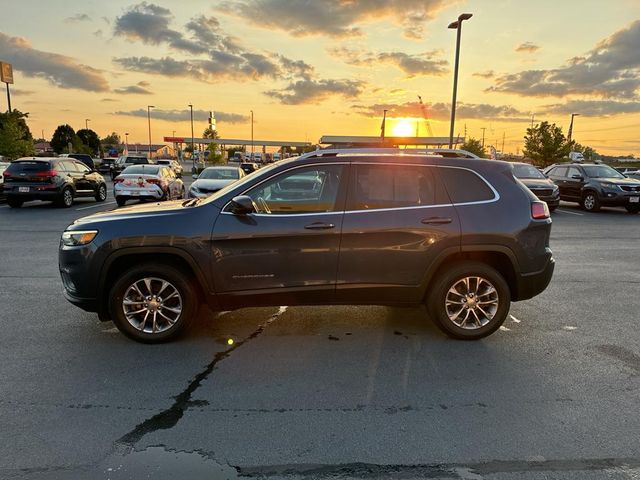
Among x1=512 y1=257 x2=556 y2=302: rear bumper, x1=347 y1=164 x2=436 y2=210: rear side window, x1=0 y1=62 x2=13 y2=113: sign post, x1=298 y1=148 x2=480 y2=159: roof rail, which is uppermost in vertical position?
x1=0 y1=62 x2=13 y2=113: sign post

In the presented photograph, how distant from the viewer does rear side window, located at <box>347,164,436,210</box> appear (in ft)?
14.4

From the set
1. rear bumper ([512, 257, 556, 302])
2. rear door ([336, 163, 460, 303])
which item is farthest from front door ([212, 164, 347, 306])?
rear bumper ([512, 257, 556, 302])

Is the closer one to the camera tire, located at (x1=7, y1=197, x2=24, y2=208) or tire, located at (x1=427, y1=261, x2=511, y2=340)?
tire, located at (x1=427, y1=261, x2=511, y2=340)

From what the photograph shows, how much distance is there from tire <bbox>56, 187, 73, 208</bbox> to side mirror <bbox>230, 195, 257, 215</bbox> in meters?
13.5

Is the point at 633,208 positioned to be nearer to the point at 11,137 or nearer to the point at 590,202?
the point at 590,202

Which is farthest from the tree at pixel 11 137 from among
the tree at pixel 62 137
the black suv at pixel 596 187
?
the tree at pixel 62 137

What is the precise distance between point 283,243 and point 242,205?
512 mm

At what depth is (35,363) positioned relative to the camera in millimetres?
3977

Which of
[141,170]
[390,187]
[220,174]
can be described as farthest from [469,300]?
[141,170]

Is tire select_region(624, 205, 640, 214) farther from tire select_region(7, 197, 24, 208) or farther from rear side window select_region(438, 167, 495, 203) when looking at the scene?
tire select_region(7, 197, 24, 208)

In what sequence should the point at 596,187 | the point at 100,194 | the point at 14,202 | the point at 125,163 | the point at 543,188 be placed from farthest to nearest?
the point at 125,163 → the point at 100,194 → the point at 596,187 → the point at 543,188 → the point at 14,202

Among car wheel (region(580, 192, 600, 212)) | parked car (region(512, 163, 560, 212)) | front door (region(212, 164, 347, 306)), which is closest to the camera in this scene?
front door (region(212, 164, 347, 306))

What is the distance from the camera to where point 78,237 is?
14.1 ft

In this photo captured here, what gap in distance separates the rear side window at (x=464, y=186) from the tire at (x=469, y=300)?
2.13ft
